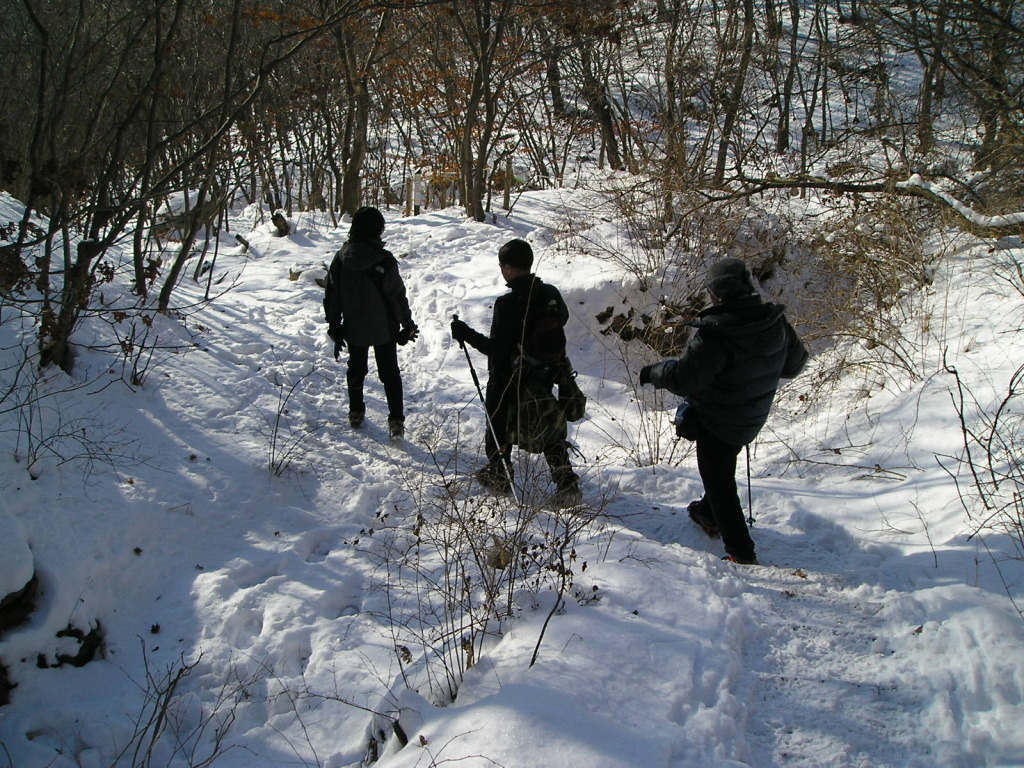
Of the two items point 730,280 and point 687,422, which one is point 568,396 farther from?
point 730,280

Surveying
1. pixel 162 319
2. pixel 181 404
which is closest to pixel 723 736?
pixel 181 404

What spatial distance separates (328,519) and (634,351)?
421cm

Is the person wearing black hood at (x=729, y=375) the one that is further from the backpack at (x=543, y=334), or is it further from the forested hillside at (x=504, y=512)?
the backpack at (x=543, y=334)

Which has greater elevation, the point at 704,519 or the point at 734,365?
→ the point at 734,365

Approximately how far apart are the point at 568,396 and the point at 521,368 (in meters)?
0.38

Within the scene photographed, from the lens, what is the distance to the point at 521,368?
13.4 feet

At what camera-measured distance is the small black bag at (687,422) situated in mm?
3574

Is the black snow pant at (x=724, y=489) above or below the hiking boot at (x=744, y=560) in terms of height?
above

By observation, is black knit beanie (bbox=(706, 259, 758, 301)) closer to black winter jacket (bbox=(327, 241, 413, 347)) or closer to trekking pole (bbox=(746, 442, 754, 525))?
trekking pole (bbox=(746, 442, 754, 525))

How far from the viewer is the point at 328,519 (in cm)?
432

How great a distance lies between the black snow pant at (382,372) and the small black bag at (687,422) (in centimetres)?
230

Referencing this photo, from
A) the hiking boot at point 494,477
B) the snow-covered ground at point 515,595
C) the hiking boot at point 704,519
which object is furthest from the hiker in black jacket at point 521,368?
the hiking boot at point 704,519

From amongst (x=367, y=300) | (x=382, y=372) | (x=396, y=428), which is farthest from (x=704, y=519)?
(x=367, y=300)

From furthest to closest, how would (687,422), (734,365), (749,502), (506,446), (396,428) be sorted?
(396,428) → (506,446) → (749,502) → (687,422) → (734,365)
